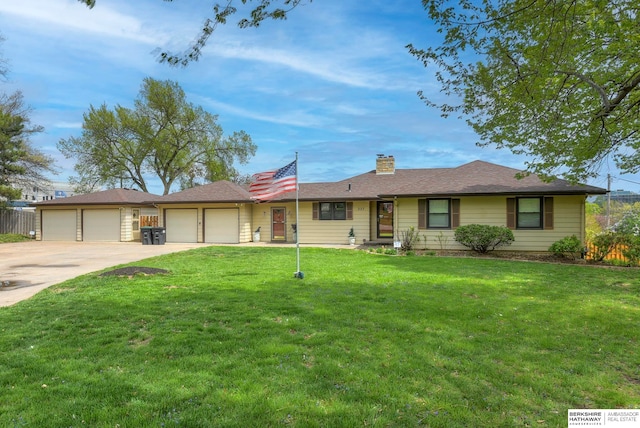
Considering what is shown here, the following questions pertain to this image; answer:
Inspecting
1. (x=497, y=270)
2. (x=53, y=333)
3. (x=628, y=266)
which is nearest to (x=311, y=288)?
(x=53, y=333)

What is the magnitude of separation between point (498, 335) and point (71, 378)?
465 cm

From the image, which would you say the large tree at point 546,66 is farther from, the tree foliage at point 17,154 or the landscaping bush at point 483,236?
the tree foliage at point 17,154

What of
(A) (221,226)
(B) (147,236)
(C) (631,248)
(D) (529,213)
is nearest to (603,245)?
(C) (631,248)

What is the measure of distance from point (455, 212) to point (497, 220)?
166 cm

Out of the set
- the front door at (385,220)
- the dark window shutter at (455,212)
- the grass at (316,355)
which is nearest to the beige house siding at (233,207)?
the front door at (385,220)

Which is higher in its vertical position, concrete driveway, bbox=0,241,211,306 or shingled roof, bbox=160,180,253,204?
shingled roof, bbox=160,180,253,204

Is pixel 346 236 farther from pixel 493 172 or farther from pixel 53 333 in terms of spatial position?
pixel 53 333

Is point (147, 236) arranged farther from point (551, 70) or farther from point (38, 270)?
point (551, 70)

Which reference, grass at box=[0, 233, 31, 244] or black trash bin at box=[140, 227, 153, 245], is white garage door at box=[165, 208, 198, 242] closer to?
black trash bin at box=[140, 227, 153, 245]

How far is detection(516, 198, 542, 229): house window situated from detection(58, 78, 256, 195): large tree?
27.1 meters

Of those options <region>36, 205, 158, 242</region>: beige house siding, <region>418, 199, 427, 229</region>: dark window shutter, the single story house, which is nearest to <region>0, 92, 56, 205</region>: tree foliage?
<region>36, 205, 158, 242</region>: beige house siding

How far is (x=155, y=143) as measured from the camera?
3372cm

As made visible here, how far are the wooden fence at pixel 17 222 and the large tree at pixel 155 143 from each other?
9872 mm

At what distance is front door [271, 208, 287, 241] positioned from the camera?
2047cm
